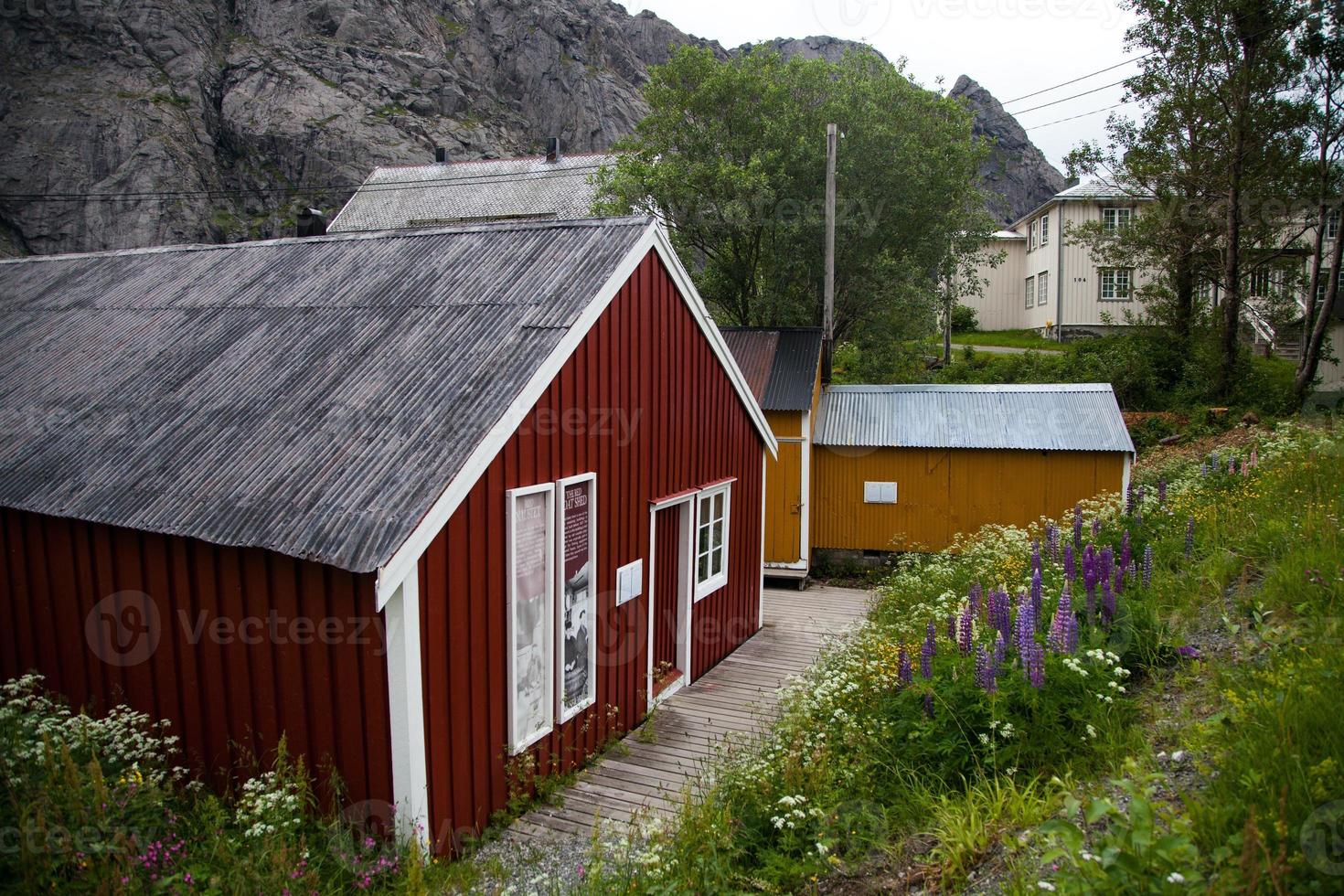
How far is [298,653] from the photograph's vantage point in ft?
17.0

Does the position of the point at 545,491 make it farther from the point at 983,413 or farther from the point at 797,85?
the point at 797,85

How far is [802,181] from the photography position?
2030 centimetres

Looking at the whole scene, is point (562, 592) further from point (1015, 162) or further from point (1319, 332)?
point (1015, 162)

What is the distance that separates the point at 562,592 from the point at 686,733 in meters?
2.17

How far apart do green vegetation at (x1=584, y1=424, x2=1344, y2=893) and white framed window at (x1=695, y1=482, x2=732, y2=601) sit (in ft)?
8.80

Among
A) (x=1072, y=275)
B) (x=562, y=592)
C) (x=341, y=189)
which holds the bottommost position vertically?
(x=562, y=592)

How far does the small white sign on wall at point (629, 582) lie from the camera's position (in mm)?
7363

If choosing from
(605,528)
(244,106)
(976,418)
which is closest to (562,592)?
(605,528)

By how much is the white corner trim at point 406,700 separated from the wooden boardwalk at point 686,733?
3.16 feet

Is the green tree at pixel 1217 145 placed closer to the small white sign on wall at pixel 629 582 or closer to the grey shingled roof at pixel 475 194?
the small white sign on wall at pixel 629 582

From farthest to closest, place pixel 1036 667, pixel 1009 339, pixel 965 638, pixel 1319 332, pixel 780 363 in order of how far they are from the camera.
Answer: pixel 1009 339
pixel 1319 332
pixel 780 363
pixel 965 638
pixel 1036 667

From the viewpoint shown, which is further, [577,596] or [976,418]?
[976,418]

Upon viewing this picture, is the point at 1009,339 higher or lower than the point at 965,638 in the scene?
higher

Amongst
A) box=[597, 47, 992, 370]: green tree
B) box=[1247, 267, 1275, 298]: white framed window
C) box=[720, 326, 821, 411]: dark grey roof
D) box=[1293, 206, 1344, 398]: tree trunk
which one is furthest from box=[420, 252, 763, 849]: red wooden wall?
box=[1247, 267, 1275, 298]: white framed window
